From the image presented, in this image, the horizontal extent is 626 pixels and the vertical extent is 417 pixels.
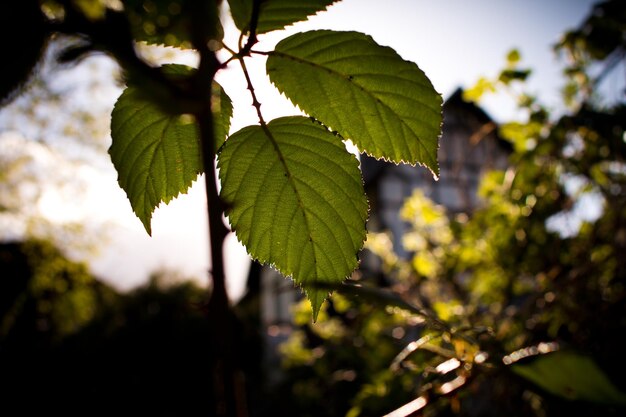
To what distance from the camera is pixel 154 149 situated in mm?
450

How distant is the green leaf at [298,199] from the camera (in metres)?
0.44

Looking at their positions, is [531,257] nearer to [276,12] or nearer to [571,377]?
[571,377]

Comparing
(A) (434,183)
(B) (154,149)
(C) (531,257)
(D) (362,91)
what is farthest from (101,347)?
(D) (362,91)

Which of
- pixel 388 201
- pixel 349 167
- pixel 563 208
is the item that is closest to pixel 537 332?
pixel 563 208

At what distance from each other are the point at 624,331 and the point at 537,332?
1.63 ft

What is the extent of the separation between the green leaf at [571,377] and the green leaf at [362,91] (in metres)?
0.25

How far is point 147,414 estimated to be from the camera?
7.67 meters

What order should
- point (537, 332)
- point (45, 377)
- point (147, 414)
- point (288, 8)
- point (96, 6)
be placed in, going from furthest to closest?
point (45, 377) → point (147, 414) → point (537, 332) → point (288, 8) → point (96, 6)

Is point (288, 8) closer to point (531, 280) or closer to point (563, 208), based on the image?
point (563, 208)

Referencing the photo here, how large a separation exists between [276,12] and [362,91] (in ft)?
0.38

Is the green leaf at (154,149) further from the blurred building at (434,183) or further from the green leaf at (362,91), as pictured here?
the blurred building at (434,183)

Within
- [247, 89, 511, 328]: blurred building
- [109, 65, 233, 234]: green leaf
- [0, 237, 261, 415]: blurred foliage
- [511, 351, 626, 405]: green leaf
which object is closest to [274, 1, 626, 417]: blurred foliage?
[511, 351, 626, 405]: green leaf

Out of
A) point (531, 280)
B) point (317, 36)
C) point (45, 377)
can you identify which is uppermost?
point (45, 377)

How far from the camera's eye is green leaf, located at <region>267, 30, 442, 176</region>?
443mm
